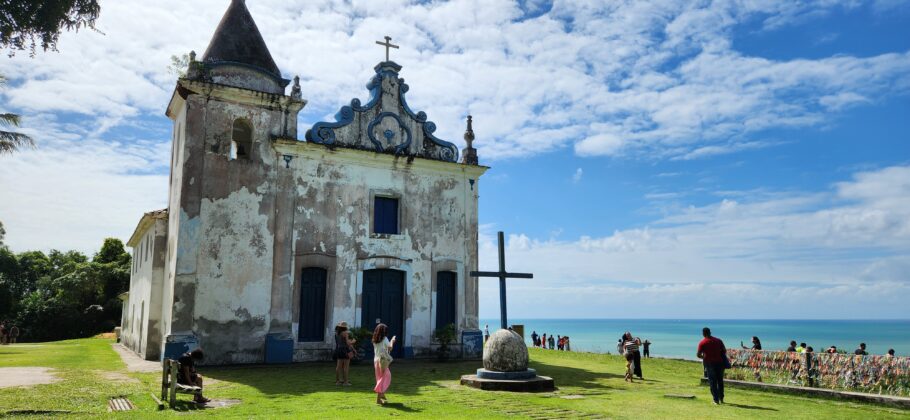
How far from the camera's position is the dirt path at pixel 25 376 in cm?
1279

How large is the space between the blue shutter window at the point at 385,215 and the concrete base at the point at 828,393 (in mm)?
10329

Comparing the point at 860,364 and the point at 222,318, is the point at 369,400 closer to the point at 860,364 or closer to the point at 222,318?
the point at 222,318

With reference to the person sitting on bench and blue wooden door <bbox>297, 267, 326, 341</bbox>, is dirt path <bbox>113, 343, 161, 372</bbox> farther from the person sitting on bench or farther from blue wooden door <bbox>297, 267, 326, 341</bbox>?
the person sitting on bench

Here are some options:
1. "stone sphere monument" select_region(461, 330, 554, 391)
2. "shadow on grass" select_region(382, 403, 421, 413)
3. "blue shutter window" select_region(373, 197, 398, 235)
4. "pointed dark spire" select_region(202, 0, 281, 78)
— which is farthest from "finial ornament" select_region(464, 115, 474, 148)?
"shadow on grass" select_region(382, 403, 421, 413)

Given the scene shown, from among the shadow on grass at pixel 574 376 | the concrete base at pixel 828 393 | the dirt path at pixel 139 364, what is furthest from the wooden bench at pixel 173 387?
the concrete base at pixel 828 393

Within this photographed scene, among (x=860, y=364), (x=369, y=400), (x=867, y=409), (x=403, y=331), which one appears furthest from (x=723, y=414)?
(x=403, y=331)

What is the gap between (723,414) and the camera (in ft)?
32.8

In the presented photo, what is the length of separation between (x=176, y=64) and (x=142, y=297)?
867 cm

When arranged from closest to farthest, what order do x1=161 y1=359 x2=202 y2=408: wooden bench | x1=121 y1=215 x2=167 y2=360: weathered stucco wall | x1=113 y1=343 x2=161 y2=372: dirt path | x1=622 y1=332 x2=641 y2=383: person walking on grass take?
1. x1=161 y1=359 x2=202 y2=408: wooden bench
2. x1=622 y1=332 x2=641 y2=383: person walking on grass
3. x1=113 y1=343 x2=161 y2=372: dirt path
4. x1=121 y1=215 x2=167 y2=360: weathered stucco wall

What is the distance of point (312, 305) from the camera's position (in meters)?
18.2

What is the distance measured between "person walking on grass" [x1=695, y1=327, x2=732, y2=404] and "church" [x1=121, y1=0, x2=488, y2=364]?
932 cm

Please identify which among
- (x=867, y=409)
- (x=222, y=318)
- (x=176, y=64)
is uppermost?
(x=176, y=64)

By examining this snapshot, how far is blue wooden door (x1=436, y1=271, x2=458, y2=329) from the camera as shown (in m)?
20.0

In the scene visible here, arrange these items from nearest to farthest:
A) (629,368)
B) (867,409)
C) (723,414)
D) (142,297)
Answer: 1. (723,414)
2. (867,409)
3. (629,368)
4. (142,297)
